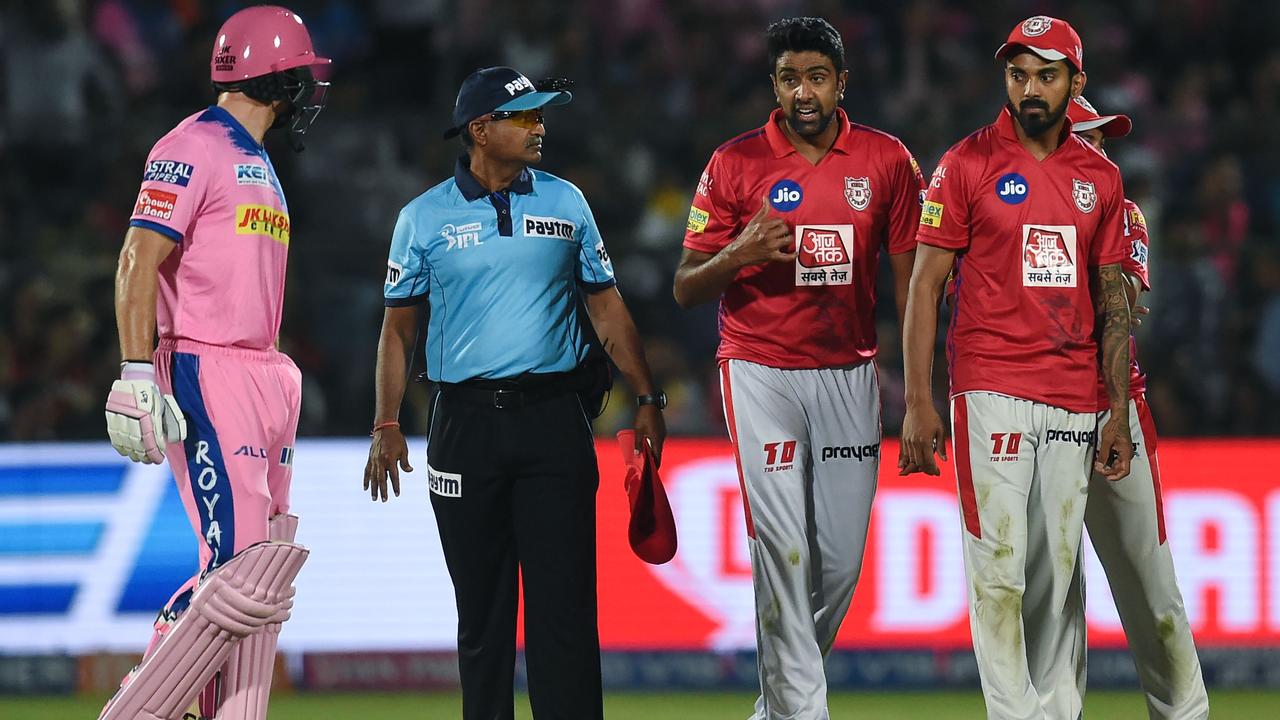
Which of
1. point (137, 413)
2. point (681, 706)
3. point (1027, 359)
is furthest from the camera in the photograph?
point (681, 706)

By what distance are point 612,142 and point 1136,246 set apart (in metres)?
6.61

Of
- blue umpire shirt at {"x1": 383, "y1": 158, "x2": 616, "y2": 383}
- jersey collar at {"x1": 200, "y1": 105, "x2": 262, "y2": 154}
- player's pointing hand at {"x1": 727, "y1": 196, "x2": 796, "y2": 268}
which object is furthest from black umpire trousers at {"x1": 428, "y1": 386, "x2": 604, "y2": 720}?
jersey collar at {"x1": 200, "y1": 105, "x2": 262, "y2": 154}

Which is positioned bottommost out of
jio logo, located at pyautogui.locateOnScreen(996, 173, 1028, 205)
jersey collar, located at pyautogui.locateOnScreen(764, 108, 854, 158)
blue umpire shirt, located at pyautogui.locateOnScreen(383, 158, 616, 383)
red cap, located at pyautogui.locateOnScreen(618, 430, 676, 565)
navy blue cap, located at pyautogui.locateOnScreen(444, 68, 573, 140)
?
red cap, located at pyautogui.locateOnScreen(618, 430, 676, 565)

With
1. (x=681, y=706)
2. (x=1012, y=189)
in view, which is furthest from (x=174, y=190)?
(x=681, y=706)

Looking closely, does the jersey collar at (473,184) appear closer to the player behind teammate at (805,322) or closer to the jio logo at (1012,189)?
the player behind teammate at (805,322)

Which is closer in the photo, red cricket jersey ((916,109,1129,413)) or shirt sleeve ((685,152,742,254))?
red cricket jersey ((916,109,1129,413))

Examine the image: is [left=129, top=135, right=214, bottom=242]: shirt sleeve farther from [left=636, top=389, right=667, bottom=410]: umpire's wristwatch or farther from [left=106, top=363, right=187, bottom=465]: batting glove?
[left=636, top=389, right=667, bottom=410]: umpire's wristwatch

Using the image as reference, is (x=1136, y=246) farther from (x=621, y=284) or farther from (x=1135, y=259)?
(x=621, y=284)

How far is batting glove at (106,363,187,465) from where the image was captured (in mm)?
5312

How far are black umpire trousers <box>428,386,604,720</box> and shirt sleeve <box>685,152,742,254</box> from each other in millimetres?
815

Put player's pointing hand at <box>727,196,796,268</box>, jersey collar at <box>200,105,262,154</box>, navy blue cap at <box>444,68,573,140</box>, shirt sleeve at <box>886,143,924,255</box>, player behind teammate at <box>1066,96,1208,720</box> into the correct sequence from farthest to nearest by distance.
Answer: shirt sleeve at <box>886,143,924,255</box>, player behind teammate at <box>1066,96,1208,720</box>, navy blue cap at <box>444,68,573,140</box>, player's pointing hand at <box>727,196,796,268</box>, jersey collar at <box>200,105,262,154</box>

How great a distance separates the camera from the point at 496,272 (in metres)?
5.99

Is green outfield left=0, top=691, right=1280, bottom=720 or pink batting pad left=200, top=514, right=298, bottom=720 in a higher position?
pink batting pad left=200, top=514, right=298, bottom=720

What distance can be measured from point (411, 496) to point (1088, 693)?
12.8 ft
